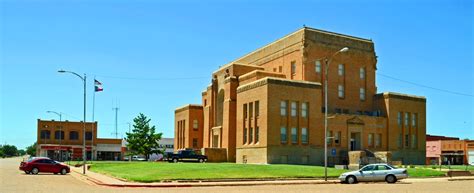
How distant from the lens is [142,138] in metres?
99.6

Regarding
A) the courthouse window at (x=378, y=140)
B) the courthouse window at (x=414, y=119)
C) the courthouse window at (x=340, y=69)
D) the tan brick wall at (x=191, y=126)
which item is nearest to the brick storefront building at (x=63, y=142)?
the tan brick wall at (x=191, y=126)

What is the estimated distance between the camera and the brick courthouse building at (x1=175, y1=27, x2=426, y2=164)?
64188mm

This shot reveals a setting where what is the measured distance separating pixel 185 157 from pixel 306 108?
15316 mm

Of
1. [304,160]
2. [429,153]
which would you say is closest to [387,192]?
[304,160]

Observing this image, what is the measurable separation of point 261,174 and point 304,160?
2511 cm

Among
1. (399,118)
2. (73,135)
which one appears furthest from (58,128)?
(399,118)

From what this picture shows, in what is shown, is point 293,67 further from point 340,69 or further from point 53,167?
point 53,167

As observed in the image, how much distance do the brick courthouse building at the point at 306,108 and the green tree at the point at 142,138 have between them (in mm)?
19715

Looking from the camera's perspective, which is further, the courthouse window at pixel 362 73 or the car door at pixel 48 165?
the courthouse window at pixel 362 73

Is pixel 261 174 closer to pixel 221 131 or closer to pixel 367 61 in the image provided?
pixel 221 131

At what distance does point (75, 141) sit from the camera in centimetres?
11888

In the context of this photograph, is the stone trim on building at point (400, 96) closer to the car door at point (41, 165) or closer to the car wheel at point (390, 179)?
the car wheel at point (390, 179)

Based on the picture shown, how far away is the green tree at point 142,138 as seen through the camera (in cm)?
9875

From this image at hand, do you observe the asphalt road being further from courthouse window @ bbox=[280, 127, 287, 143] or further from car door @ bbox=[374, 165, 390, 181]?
courthouse window @ bbox=[280, 127, 287, 143]
